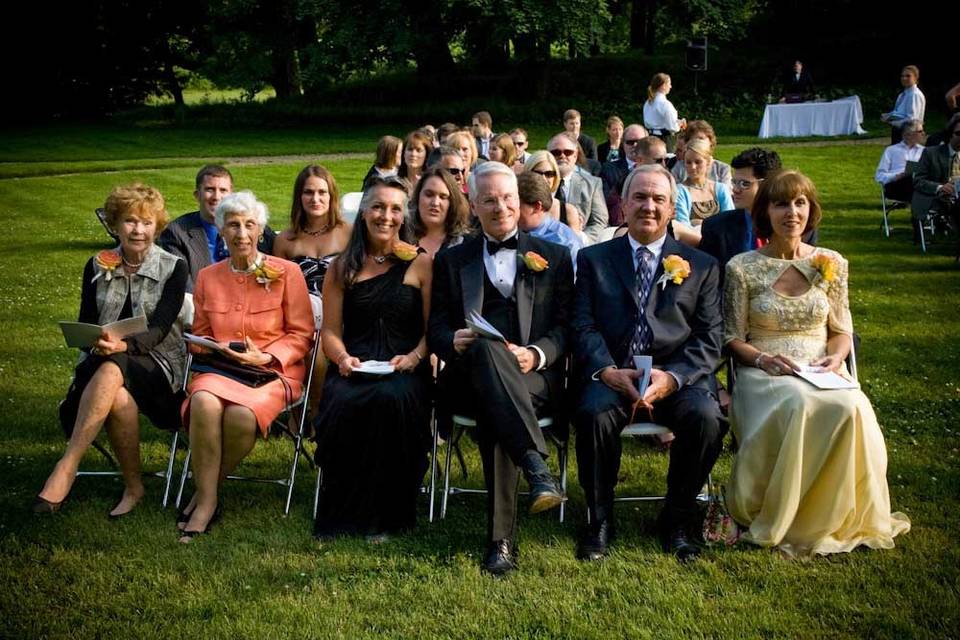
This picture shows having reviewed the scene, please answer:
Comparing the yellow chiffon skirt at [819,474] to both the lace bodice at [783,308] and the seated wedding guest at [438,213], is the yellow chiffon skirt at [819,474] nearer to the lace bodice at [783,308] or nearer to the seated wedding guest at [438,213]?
the lace bodice at [783,308]

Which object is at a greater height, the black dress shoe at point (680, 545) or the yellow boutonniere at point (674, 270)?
the yellow boutonniere at point (674, 270)

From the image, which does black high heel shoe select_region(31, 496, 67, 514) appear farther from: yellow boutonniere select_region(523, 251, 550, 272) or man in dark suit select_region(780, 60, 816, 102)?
man in dark suit select_region(780, 60, 816, 102)

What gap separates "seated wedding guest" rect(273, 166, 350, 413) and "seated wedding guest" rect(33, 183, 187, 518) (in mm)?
1054

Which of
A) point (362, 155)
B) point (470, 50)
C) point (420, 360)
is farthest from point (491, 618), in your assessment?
point (470, 50)

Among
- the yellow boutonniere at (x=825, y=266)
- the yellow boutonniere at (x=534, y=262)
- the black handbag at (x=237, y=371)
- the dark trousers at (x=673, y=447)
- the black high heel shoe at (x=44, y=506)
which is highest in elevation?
the yellow boutonniere at (x=534, y=262)

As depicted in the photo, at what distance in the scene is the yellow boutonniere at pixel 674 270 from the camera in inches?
198

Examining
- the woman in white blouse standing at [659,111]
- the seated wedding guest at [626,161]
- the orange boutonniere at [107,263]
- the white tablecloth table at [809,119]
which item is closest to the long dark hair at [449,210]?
the orange boutonniere at [107,263]

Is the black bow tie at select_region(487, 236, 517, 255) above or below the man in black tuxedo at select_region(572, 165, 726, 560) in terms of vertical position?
above

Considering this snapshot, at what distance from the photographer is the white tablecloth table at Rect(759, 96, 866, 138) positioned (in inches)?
981

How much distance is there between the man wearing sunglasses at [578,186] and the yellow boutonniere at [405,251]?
3.58 m

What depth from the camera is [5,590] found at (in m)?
4.39

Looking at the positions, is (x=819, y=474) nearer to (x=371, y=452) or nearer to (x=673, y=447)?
(x=673, y=447)

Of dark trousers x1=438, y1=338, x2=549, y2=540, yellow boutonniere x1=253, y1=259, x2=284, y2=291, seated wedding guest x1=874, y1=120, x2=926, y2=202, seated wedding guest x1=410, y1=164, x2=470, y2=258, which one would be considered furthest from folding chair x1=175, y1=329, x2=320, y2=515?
seated wedding guest x1=874, y1=120, x2=926, y2=202

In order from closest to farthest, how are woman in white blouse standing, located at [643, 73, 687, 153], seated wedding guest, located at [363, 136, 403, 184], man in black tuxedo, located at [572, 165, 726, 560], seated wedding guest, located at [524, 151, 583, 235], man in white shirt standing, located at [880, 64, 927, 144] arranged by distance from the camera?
man in black tuxedo, located at [572, 165, 726, 560] → seated wedding guest, located at [524, 151, 583, 235] → seated wedding guest, located at [363, 136, 403, 184] → woman in white blouse standing, located at [643, 73, 687, 153] → man in white shirt standing, located at [880, 64, 927, 144]
